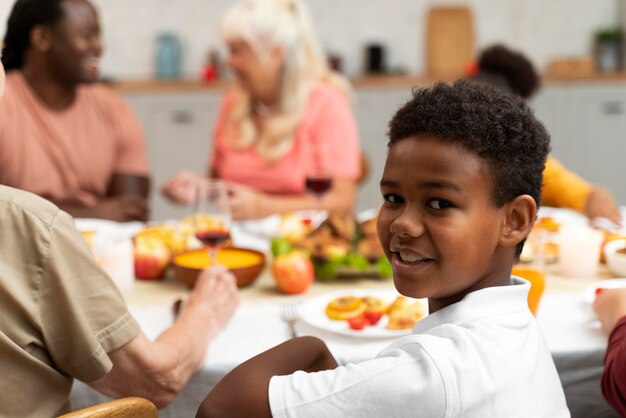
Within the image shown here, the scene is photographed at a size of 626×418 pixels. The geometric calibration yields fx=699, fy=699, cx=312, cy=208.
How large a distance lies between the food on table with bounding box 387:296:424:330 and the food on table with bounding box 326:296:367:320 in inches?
2.5

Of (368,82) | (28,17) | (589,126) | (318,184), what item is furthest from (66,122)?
(589,126)

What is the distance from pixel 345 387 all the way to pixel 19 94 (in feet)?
6.75

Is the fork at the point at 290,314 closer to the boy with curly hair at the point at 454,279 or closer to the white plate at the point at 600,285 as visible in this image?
the boy with curly hair at the point at 454,279

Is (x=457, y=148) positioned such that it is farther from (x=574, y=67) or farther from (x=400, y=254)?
(x=574, y=67)

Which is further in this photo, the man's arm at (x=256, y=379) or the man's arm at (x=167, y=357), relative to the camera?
the man's arm at (x=167, y=357)

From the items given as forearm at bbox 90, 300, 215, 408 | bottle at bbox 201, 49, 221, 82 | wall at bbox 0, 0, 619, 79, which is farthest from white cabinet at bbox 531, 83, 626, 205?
forearm at bbox 90, 300, 215, 408

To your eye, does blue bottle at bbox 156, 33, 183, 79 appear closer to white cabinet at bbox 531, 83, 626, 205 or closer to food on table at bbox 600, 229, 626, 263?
white cabinet at bbox 531, 83, 626, 205

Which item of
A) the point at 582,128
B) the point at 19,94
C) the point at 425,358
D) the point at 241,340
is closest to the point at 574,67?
the point at 582,128

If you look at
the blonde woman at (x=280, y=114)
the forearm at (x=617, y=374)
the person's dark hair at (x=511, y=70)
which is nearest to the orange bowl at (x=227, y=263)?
the forearm at (x=617, y=374)

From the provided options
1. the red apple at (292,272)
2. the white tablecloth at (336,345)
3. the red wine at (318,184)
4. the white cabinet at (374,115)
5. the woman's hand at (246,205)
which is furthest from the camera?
the white cabinet at (374,115)

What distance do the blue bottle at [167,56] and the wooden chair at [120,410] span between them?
13.6 ft

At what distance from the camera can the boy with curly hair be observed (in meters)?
0.82

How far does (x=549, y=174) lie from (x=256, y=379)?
5.60 feet

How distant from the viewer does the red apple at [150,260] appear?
1.71 m
